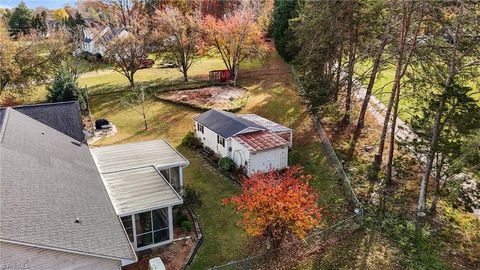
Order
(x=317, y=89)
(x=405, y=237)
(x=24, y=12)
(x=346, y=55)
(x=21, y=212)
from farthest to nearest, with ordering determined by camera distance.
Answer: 1. (x=24, y=12)
2. (x=346, y=55)
3. (x=317, y=89)
4. (x=405, y=237)
5. (x=21, y=212)

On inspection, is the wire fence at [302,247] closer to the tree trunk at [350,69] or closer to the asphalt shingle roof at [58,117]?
the tree trunk at [350,69]

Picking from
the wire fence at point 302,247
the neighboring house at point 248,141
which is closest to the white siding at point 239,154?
the neighboring house at point 248,141

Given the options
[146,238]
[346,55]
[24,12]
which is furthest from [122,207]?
[24,12]

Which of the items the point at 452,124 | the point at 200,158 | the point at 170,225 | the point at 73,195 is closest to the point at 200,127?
the point at 200,158

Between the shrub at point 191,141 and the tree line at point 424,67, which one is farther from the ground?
the tree line at point 424,67

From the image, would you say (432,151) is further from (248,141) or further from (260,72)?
(260,72)

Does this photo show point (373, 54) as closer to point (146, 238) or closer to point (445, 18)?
point (445, 18)
